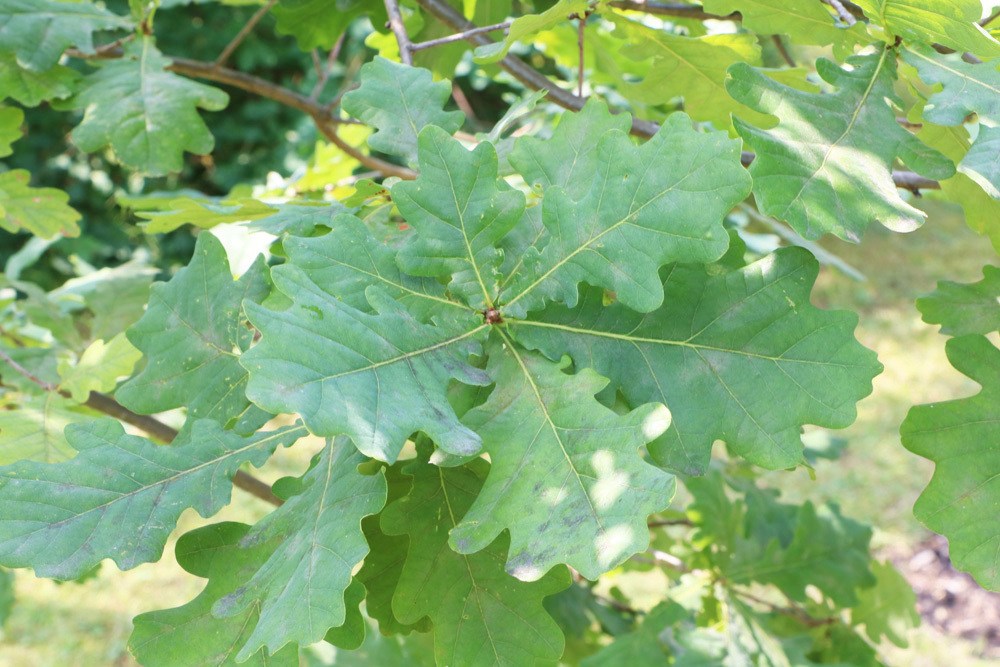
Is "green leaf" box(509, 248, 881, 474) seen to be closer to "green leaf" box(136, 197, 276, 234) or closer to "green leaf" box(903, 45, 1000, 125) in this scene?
"green leaf" box(903, 45, 1000, 125)

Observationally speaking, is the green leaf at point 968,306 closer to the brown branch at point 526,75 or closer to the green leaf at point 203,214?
the brown branch at point 526,75

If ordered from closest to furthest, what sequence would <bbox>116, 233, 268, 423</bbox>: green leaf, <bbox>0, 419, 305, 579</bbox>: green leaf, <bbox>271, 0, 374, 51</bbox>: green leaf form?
<bbox>0, 419, 305, 579</bbox>: green leaf < <bbox>116, 233, 268, 423</bbox>: green leaf < <bbox>271, 0, 374, 51</bbox>: green leaf

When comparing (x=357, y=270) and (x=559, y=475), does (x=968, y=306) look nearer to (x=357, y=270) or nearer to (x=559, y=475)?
(x=559, y=475)

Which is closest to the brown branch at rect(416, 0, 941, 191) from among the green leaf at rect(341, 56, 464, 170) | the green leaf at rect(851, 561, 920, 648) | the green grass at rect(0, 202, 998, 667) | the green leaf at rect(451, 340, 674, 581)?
the green leaf at rect(341, 56, 464, 170)

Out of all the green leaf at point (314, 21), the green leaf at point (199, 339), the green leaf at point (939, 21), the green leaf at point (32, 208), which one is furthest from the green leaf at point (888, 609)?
the green leaf at point (32, 208)

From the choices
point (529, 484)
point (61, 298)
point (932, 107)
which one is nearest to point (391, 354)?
point (529, 484)
